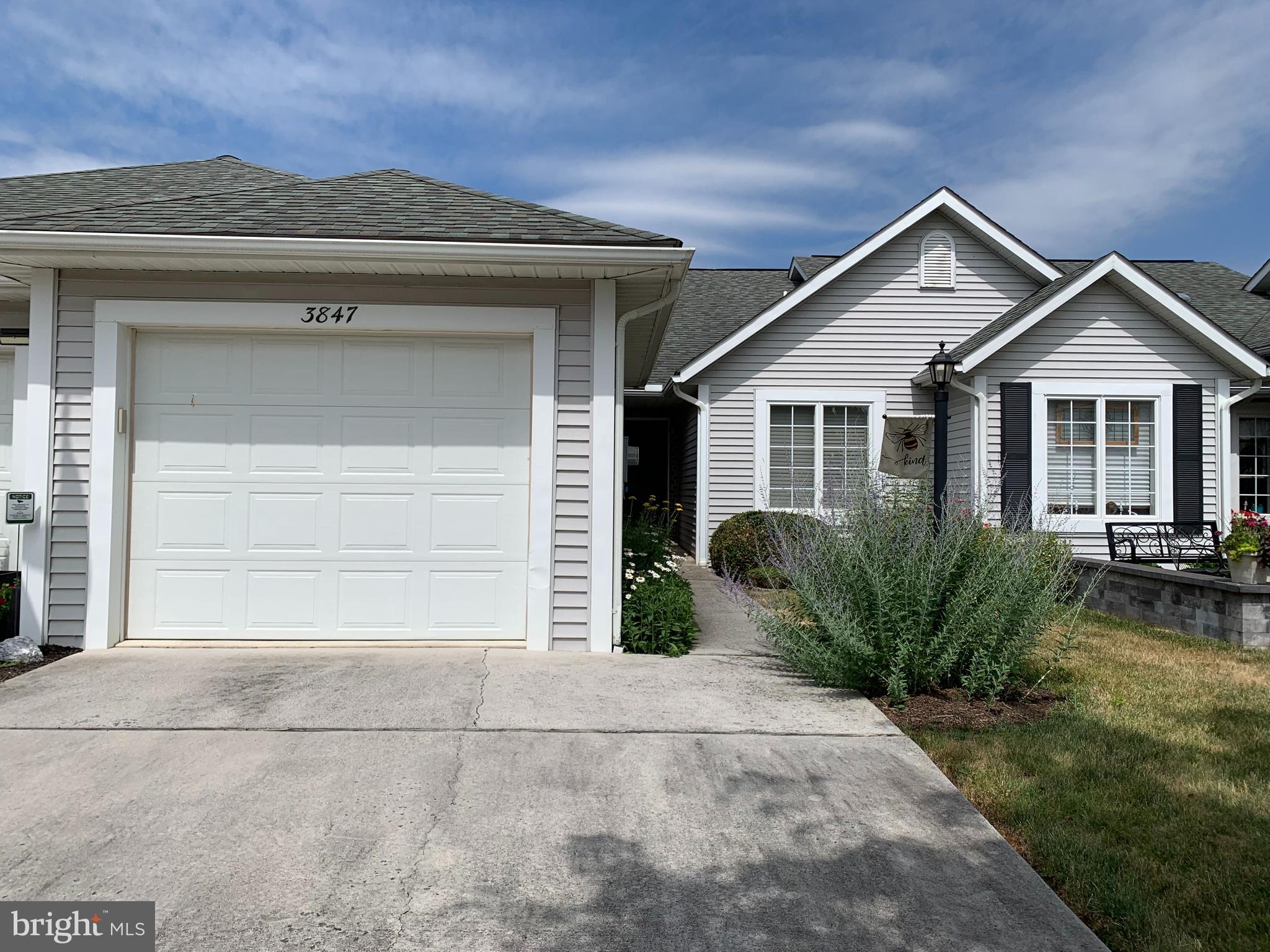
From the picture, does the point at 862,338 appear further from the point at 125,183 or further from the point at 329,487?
the point at 125,183

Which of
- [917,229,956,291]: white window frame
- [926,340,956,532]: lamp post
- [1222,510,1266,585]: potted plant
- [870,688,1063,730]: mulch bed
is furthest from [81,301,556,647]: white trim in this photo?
[917,229,956,291]: white window frame

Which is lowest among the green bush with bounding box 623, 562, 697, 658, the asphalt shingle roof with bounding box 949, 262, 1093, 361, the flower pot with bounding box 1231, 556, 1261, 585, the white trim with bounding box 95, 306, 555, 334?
the green bush with bounding box 623, 562, 697, 658

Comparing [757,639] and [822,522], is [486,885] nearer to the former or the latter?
[822,522]

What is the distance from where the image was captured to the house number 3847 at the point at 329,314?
20.8 ft

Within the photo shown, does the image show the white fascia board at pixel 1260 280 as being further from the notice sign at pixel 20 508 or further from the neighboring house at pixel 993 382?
the notice sign at pixel 20 508

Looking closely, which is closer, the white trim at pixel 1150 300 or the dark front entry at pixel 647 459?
the white trim at pixel 1150 300

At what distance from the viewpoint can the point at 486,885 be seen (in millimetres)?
2885

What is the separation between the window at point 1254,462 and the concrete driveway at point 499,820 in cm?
1136

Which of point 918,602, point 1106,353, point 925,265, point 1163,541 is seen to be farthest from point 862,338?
point 918,602

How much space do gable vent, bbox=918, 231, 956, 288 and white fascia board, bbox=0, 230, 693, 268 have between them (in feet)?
27.8

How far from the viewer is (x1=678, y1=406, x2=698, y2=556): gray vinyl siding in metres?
13.7

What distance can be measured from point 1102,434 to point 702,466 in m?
5.64

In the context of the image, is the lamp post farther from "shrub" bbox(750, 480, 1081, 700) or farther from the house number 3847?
the house number 3847

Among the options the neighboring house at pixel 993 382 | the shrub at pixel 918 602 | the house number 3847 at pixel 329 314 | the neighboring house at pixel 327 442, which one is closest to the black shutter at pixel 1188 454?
the neighboring house at pixel 993 382
